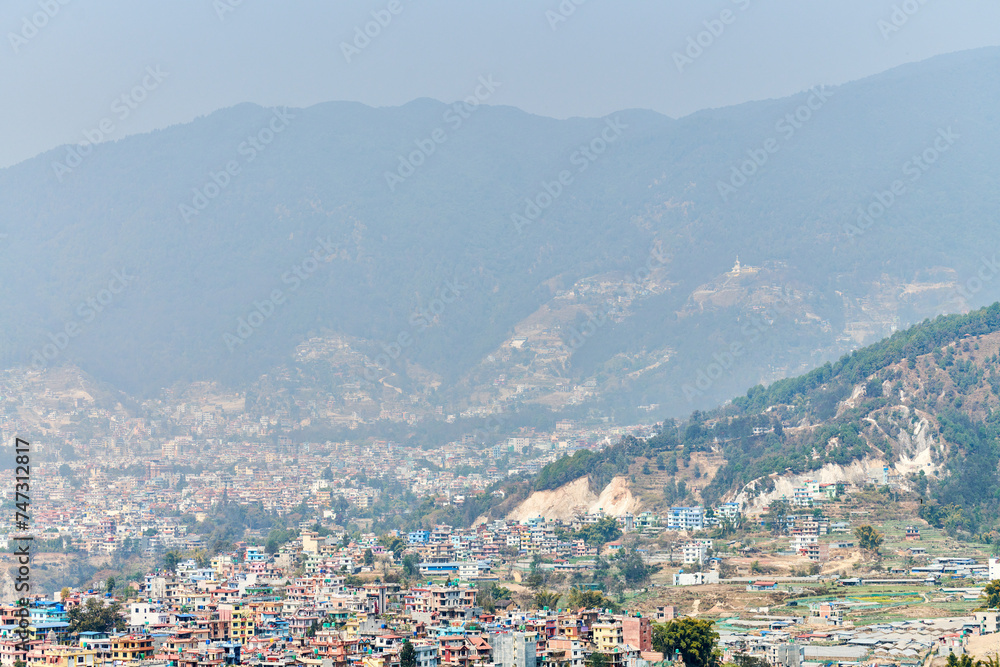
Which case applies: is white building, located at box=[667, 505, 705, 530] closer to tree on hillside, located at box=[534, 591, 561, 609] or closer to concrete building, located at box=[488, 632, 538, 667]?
tree on hillside, located at box=[534, 591, 561, 609]

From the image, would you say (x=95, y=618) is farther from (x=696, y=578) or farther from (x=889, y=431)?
(x=889, y=431)

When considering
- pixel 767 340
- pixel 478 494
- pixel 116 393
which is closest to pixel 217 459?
pixel 116 393

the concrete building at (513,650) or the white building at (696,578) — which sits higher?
the white building at (696,578)

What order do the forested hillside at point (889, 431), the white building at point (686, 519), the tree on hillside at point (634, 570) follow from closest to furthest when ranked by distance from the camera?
the tree on hillside at point (634, 570) → the white building at point (686, 519) → the forested hillside at point (889, 431)

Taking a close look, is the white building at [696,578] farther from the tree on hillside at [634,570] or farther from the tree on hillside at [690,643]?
the tree on hillside at [690,643]

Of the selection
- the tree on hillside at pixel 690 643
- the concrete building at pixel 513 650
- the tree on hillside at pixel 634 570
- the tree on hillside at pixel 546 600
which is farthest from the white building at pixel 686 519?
the concrete building at pixel 513 650

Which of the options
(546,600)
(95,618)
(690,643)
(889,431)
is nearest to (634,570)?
(546,600)
